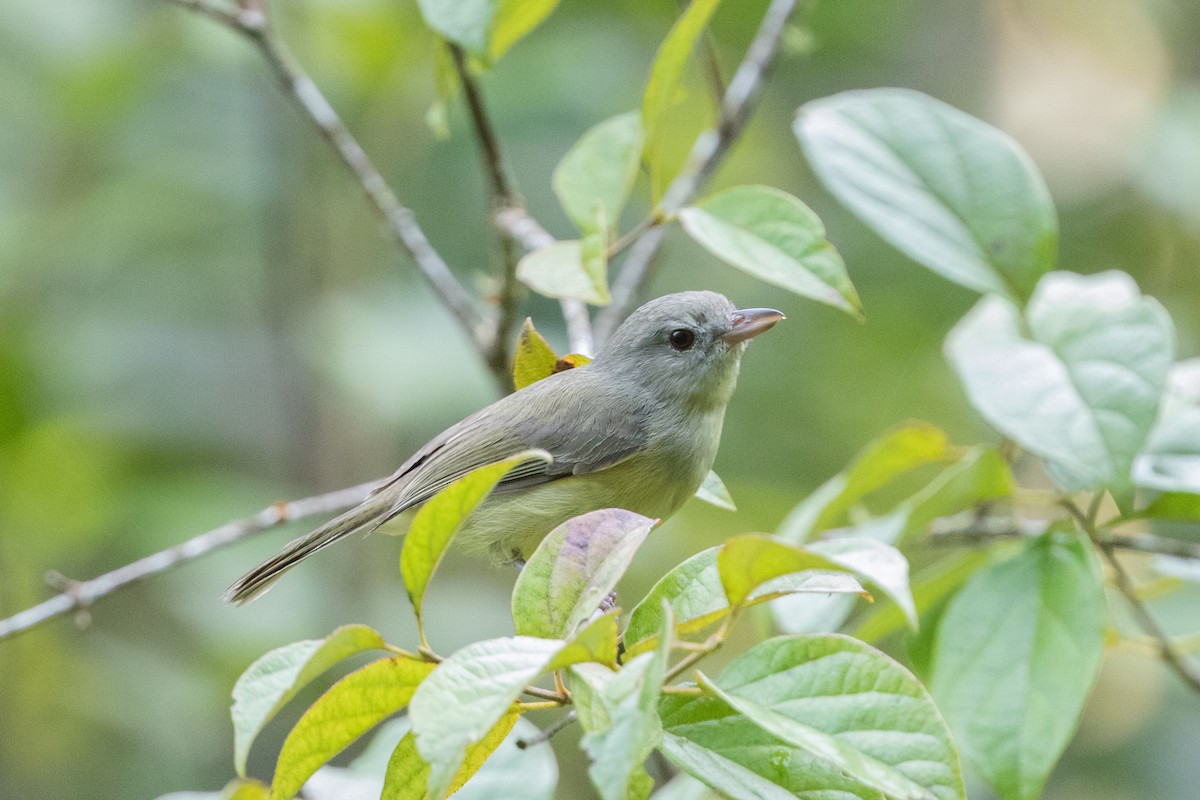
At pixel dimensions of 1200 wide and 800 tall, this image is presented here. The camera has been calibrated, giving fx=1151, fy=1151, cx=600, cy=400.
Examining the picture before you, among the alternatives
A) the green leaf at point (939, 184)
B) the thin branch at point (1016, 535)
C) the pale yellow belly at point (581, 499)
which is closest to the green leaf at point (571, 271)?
the green leaf at point (939, 184)

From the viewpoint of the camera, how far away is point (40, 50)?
5.02 meters

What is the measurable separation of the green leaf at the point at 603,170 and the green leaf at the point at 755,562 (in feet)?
3.73

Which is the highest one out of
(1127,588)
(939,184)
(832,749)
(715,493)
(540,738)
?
(939,184)

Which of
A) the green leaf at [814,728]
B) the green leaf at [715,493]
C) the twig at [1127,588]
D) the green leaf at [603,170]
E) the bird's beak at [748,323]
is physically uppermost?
the green leaf at [603,170]

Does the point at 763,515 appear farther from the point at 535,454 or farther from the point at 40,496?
the point at 535,454

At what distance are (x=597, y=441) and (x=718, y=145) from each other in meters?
1.00

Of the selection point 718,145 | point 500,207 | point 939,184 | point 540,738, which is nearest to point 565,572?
point 540,738

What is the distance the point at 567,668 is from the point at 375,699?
0.28m

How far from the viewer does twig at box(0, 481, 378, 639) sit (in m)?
2.63

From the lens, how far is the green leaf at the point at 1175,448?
2221 millimetres

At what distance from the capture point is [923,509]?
2.34m

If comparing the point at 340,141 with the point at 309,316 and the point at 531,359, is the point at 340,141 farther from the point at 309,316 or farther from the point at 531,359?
the point at 309,316

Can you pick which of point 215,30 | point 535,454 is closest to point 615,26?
point 215,30

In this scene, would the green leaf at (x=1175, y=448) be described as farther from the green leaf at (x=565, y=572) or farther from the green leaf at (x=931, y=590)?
the green leaf at (x=565, y=572)
